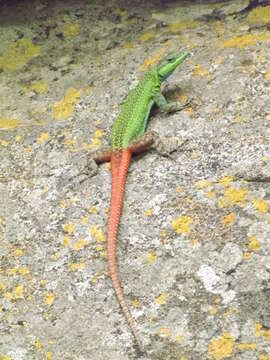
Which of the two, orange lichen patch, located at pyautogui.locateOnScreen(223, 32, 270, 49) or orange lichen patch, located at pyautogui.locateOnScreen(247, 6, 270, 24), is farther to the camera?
orange lichen patch, located at pyautogui.locateOnScreen(247, 6, 270, 24)

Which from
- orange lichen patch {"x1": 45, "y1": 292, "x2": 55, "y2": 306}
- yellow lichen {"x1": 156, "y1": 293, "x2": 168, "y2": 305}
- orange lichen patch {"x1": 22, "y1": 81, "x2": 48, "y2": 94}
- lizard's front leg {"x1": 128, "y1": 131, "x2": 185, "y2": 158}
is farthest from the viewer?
orange lichen patch {"x1": 22, "y1": 81, "x2": 48, "y2": 94}

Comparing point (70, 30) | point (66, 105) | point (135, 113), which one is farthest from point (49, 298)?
point (70, 30)

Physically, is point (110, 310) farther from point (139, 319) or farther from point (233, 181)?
point (233, 181)

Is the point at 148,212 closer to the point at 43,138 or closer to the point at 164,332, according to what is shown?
the point at 164,332

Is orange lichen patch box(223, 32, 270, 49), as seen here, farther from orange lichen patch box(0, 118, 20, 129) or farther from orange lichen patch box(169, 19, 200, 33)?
orange lichen patch box(0, 118, 20, 129)

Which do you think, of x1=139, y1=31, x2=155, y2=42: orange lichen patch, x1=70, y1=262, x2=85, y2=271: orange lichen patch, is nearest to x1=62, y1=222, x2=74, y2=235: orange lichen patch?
x1=70, y1=262, x2=85, y2=271: orange lichen patch

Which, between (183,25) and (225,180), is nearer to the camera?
(225,180)
